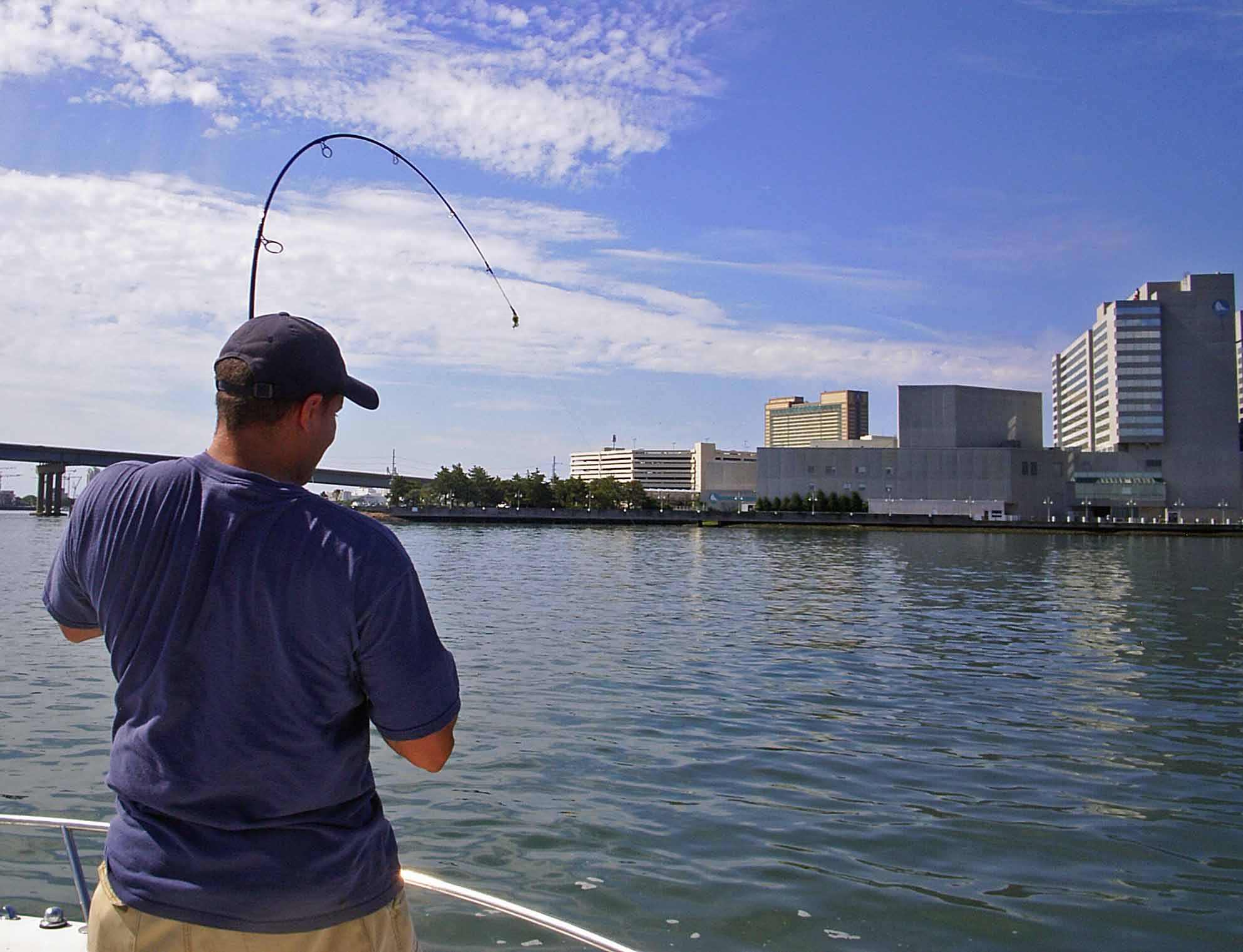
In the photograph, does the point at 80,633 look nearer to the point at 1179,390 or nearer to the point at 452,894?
the point at 452,894

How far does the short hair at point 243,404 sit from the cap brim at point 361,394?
0.21 m

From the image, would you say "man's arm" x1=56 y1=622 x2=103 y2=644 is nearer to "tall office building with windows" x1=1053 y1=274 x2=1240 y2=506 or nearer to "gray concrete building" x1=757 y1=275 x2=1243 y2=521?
"gray concrete building" x1=757 y1=275 x2=1243 y2=521

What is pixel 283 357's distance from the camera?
2316mm

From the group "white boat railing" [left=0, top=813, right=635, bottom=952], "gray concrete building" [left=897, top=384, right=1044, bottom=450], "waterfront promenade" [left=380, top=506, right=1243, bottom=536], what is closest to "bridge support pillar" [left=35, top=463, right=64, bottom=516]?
"waterfront promenade" [left=380, top=506, right=1243, bottom=536]

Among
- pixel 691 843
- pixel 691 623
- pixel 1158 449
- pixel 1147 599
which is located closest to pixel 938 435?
pixel 1158 449

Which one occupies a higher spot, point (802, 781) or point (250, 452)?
point (250, 452)

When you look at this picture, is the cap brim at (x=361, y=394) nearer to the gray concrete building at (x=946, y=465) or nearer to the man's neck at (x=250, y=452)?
the man's neck at (x=250, y=452)

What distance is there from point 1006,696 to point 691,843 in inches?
320

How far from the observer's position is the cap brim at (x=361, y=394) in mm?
2543

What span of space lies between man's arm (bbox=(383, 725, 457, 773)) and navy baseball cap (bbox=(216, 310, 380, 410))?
83 cm

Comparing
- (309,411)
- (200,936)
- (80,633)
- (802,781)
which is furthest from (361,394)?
(802,781)

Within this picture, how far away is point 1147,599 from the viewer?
30.8 m

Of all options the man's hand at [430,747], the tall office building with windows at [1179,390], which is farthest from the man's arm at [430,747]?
the tall office building with windows at [1179,390]

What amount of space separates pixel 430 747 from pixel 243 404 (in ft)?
2.94
